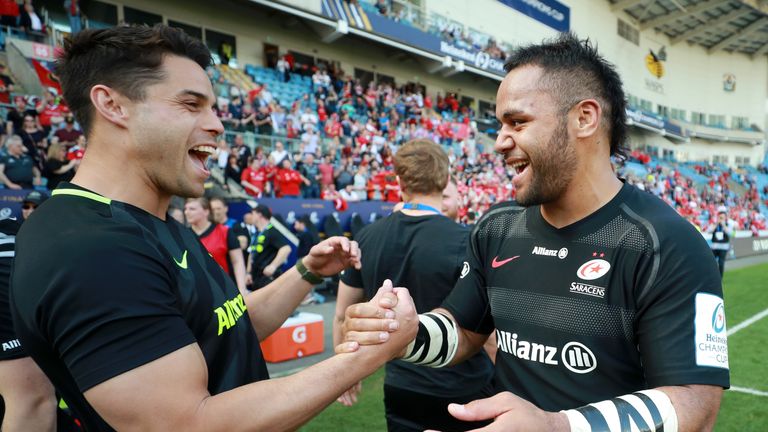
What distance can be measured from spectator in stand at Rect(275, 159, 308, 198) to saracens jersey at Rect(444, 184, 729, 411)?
10.3 m

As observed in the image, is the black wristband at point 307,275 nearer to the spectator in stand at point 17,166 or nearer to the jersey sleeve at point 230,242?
the jersey sleeve at point 230,242

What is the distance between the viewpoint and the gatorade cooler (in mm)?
5754

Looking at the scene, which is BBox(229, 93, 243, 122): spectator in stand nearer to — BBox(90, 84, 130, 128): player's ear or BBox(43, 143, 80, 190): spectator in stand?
BBox(43, 143, 80, 190): spectator in stand

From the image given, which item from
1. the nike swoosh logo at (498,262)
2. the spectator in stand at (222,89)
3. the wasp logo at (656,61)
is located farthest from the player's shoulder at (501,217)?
the wasp logo at (656,61)

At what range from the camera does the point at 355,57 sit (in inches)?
910

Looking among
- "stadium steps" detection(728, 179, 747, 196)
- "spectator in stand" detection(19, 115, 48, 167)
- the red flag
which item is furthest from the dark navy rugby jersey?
"stadium steps" detection(728, 179, 747, 196)

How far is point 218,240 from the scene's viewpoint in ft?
17.3

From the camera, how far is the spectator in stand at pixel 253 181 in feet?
37.4

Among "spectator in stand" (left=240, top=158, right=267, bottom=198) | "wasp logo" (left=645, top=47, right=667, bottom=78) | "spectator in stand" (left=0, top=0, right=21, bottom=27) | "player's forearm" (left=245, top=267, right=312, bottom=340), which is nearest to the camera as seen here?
"player's forearm" (left=245, top=267, right=312, bottom=340)

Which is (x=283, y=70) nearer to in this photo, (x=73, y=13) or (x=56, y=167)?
(x=73, y=13)

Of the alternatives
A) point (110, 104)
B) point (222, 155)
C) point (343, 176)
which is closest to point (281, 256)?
point (110, 104)

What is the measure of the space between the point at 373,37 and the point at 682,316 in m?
21.2

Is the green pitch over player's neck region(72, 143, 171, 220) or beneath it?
beneath

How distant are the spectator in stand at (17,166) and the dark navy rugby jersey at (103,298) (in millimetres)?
8191
